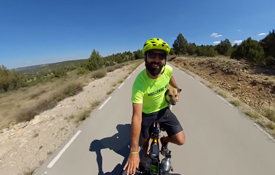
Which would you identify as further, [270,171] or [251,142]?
[251,142]

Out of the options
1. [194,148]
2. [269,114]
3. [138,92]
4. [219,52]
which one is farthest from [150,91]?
[219,52]

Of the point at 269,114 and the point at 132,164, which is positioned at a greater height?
the point at 132,164

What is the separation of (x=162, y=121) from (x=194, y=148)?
151cm

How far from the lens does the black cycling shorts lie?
2.62 m

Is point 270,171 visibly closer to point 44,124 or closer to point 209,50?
point 44,124

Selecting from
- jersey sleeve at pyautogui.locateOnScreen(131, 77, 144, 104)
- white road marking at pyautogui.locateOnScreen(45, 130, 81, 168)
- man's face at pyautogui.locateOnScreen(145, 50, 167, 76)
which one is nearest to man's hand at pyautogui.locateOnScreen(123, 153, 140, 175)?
jersey sleeve at pyautogui.locateOnScreen(131, 77, 144, 104)

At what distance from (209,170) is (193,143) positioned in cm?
92

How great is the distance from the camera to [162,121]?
2.69 metres

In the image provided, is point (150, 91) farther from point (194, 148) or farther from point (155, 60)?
point (194, 148)

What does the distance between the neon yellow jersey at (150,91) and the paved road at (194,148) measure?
4.37 ft

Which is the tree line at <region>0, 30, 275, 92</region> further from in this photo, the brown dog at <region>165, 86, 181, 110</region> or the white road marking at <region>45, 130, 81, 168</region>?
the white road marking at <region>45, 130, 81, 168</region>

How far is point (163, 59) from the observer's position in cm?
234

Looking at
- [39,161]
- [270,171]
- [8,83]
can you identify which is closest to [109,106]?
[39,161]

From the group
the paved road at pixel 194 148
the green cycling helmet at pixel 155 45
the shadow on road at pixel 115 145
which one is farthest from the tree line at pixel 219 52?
the green cycling helmet at pixel 155 45
